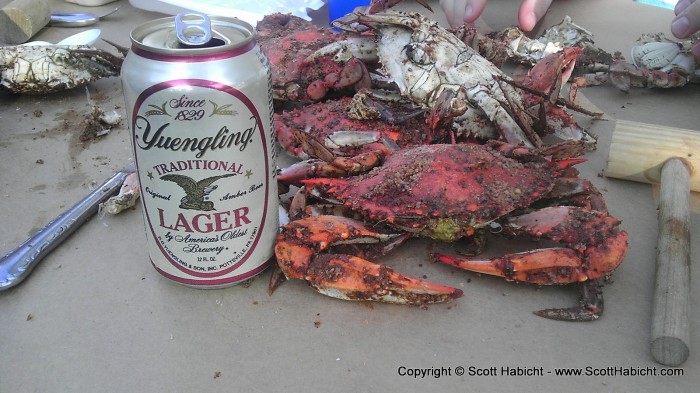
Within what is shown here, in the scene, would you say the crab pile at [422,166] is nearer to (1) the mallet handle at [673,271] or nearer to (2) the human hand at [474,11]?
(1) the mallet handle at [673,271]

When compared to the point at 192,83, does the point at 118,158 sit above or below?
below

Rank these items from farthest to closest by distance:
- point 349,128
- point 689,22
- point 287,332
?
point 689,22 → point 349,128 → point 287,332

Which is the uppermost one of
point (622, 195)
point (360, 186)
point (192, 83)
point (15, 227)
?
point (192, 83)

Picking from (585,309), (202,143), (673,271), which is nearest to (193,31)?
(202,143)

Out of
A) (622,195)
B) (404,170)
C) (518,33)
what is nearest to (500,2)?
(518,33)

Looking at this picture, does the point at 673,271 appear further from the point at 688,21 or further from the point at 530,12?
the point at 530,12

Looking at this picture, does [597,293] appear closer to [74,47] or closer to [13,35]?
[74,47]

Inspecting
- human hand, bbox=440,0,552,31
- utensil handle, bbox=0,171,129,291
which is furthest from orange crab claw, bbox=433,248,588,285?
human hand, bbox=440,0,552,31
